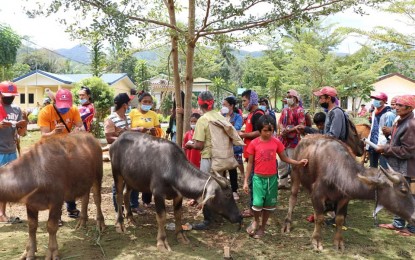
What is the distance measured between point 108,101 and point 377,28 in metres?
13.1

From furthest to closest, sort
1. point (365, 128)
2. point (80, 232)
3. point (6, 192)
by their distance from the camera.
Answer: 1. point (365, 128)
2. point (80, 232)
3. point (6, 192)

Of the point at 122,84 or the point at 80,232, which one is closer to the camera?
the point at 80,232

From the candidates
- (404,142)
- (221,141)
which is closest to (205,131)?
(221,141)

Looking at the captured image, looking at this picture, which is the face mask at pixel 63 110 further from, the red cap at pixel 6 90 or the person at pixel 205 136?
the person at pixel 205 136

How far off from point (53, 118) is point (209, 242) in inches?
122

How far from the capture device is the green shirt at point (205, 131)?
612cm

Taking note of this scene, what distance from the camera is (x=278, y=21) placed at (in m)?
7.14

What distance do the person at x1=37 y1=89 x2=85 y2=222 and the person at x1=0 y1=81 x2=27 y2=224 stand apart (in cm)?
52

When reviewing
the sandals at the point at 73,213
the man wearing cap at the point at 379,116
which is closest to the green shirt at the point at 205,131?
the sandals at the point at 73,213

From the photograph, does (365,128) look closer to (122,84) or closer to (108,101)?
(108,101)

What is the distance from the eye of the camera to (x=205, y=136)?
20.3ft

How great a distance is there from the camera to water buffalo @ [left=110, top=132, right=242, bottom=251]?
5180 millimetres

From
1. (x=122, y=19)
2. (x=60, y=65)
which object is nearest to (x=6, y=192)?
(x=122, y=19)

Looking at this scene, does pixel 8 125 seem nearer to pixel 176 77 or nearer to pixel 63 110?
pixel 63 110
